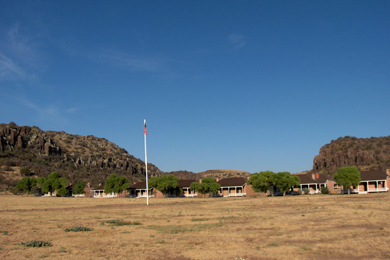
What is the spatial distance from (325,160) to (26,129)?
538ft

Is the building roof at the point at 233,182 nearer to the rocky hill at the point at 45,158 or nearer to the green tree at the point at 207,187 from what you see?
the green tree at the point at 207,187

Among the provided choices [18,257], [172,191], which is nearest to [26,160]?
[172,191]

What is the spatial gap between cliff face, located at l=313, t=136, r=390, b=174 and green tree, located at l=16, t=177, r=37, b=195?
12809 centimetres

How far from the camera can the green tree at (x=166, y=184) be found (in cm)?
9269

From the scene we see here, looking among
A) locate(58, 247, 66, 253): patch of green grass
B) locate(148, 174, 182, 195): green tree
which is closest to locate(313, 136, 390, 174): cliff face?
locate(148, 174, 182, 195): green tree

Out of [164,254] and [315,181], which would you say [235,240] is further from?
[315,181]

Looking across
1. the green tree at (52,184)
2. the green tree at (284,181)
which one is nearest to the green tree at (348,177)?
the green tree at (284,181)

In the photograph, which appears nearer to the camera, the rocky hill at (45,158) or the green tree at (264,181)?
the green tree at (264,181)

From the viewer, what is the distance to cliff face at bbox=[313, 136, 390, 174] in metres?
135

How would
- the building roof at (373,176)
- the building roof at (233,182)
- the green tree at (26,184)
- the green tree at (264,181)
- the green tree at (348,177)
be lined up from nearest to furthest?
the green tree at (348,177) < the green tree at (264,181) < the building roof at (373,176) < the building roof at (233,182) < the green tree at (26,184)

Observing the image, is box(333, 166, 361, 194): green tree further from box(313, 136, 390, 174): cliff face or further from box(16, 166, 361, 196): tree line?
box(313, 136, 390, 174): cliff face

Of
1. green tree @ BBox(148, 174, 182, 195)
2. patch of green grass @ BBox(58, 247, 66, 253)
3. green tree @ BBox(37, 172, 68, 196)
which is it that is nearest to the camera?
patch of green grass @ BBox(58, 247, 66, 253)

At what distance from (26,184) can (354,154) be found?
464 feet

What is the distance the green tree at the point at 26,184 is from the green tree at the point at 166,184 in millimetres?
42305
